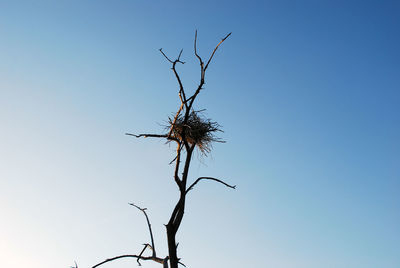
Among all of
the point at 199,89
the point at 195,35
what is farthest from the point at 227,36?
the point at 199,89

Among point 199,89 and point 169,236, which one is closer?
point 169,236

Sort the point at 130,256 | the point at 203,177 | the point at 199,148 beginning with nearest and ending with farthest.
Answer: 1. the point at 130,256
2. the point at 203,177
3. the point at 199,148

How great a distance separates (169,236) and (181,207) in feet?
0.85

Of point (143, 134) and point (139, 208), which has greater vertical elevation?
point (143, 134)

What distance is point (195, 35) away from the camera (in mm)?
3119

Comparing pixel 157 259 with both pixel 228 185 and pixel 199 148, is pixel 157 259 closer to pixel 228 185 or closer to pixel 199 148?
pixel 228 185

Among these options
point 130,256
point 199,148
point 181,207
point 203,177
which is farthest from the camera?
point 199,148

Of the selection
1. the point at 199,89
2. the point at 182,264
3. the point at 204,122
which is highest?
the point at 204,122

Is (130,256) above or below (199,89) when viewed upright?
below

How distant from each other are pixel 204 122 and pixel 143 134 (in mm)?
2012

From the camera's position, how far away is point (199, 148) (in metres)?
5.04

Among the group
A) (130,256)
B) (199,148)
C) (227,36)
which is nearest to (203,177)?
(130,256)

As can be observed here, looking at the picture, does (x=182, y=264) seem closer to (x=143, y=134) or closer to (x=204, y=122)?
(x=143, y=134)

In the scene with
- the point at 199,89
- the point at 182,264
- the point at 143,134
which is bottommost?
the point at 182,264
